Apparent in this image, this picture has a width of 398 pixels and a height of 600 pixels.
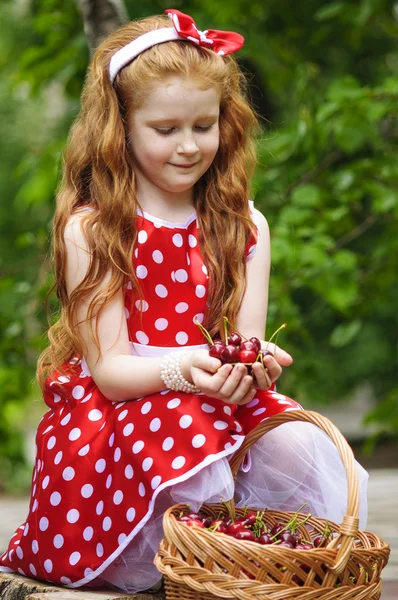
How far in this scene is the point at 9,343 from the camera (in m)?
4.57

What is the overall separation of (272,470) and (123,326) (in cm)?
50

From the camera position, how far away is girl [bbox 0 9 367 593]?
7.32 feet

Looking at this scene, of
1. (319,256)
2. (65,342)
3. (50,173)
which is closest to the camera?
(65,342)

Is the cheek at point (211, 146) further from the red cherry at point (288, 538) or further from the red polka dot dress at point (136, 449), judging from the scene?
the red cherry at point (288, 538)

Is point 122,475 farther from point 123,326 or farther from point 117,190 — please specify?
point 117,190

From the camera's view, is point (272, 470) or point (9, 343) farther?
point (9, 343)

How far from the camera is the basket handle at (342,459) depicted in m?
1.95

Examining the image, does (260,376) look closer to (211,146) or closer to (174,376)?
(174,376)

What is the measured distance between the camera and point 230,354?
2.08m

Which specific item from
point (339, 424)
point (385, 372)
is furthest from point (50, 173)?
point (339, 424)

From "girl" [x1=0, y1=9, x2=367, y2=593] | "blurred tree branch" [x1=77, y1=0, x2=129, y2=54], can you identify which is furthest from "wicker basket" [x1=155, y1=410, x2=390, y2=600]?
"blurred tree branch" [x1=77, y1=0, x2=129, y2=54]

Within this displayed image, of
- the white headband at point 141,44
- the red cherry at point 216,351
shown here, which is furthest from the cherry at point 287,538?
the white headband at point 141,44

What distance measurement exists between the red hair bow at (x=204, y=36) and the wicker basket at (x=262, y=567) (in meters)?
1.12

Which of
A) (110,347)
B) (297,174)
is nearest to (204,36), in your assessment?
(110,347)
